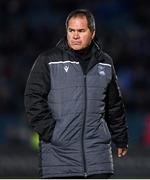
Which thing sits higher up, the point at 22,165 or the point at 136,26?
the point at 136,26

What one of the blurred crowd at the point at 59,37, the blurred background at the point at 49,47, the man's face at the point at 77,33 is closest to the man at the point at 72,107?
the man's face at the point at 77,33

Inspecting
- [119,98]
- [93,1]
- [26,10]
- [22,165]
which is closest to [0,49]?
[26,10]

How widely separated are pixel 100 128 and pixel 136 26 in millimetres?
11239

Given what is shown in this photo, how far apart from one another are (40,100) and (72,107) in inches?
8.7

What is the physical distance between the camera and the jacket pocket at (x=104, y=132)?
5332mm

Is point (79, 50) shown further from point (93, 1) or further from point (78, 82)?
point (93, 1)

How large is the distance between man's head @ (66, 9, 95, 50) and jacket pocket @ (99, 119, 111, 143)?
1.76ft

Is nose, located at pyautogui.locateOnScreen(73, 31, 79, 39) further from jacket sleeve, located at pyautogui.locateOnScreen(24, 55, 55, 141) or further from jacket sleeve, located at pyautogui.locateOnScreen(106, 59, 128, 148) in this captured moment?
jacket sleeve, located at pyautogui.locateOnScreen(106, 59, 128, 148)

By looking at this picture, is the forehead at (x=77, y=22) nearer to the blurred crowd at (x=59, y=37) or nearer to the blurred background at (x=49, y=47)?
the blurred background at (x=49, y=47)

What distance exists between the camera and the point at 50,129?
5.29 m

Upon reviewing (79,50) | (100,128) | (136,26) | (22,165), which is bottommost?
(22,165)

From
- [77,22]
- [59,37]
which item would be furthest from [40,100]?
[59,37]

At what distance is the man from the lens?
17.3 ft

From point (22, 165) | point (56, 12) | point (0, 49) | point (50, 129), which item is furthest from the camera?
point (56, 12)
